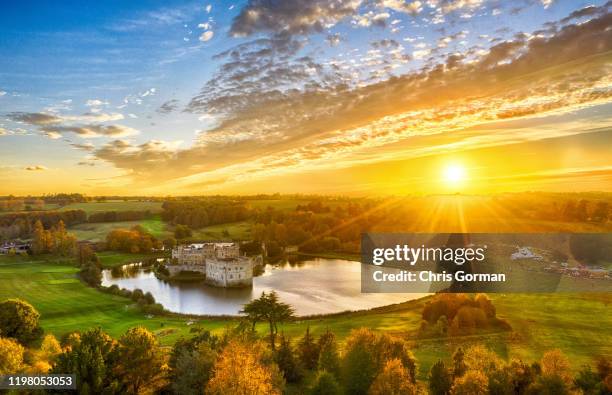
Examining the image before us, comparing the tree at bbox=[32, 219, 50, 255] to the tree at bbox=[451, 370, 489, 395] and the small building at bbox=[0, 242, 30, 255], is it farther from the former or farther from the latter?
the tree at bbox=[451, 370, 489, 395]

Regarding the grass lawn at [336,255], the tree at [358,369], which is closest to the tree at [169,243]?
the grass lawn at [336,255]

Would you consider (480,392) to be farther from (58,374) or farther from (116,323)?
(116,323)

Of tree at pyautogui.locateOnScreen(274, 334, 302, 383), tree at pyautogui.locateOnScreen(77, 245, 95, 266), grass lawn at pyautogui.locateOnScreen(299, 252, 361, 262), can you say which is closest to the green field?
tree at pyautogui.locateOnScreen(274, 334, 302, 383)

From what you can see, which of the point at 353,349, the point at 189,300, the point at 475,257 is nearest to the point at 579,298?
the point at 475,257

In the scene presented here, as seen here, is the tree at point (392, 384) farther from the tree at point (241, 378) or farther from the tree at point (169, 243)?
the tree at point (169, 243)

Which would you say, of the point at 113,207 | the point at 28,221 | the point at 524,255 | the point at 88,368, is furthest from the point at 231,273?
the point at 113,207

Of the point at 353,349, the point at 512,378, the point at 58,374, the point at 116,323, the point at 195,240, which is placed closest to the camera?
the point at 58,374

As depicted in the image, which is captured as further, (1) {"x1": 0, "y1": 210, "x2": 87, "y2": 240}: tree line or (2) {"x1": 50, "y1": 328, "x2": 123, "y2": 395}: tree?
(1) {"x1": 0, "y1": 210, "x2": 87, "y2": 240}: tree line
